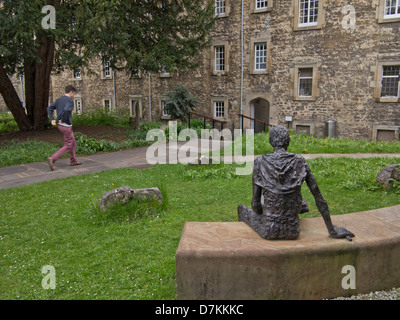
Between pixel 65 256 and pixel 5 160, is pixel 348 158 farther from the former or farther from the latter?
pixel 5 160

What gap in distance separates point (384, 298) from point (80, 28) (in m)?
12.1

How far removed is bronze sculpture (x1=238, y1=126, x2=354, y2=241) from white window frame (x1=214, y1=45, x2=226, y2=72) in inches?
706

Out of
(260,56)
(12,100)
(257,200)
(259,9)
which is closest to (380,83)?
(260,56)

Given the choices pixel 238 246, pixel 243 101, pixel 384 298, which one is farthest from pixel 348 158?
pixel 243 101

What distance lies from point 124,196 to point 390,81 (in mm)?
15059

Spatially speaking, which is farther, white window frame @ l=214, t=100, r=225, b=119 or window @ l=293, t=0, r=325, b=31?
white window frame @ l=214, t=100, r=225, b=119

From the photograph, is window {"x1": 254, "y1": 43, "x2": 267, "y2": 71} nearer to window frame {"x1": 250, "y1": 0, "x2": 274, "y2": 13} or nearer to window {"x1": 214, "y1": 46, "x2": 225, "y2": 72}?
window frame {"x1": 250, "y1": 0, "x2": 274, "y2": 13}

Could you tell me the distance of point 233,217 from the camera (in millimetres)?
5566

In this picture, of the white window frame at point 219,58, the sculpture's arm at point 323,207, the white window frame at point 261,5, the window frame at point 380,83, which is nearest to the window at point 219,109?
the white window frame at point 219,58

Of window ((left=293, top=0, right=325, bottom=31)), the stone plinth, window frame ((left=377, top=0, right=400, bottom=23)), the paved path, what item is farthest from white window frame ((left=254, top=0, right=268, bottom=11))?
the stone plinth

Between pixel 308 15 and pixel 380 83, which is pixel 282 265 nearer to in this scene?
pixel 380 83

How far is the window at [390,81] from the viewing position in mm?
15938

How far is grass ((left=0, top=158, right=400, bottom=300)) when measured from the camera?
3762 millimetres

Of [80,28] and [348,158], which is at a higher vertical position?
[80,28]
